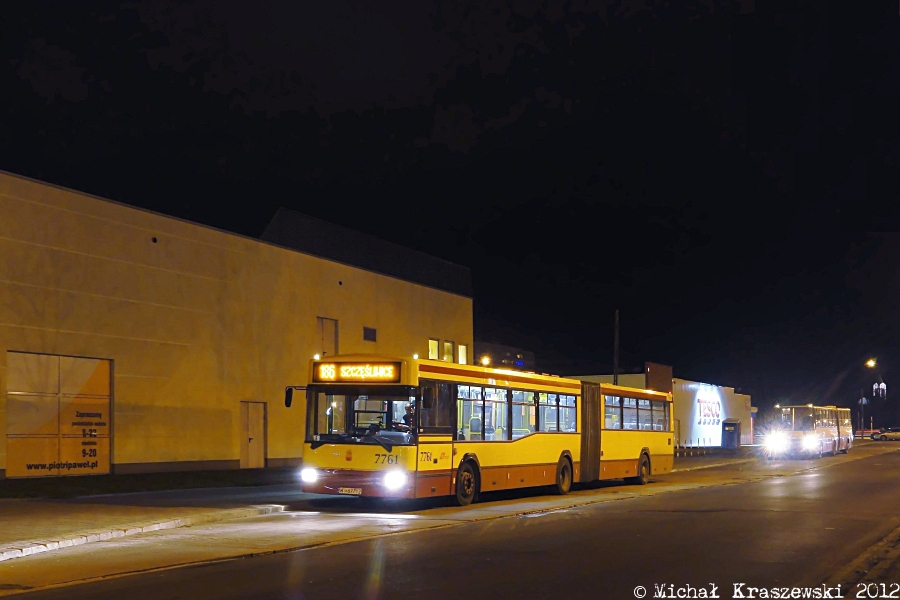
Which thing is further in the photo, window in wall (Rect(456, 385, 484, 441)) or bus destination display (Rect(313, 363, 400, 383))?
window in wall (Rect(456, 385, 484, 441))

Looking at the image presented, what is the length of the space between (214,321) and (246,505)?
14.6 metres

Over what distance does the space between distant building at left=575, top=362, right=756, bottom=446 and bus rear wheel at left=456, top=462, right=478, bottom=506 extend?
39337mm

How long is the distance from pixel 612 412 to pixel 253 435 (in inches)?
543

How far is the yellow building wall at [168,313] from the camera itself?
27562 millimetres


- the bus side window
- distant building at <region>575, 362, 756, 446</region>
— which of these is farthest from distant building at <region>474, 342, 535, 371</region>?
the bus side window

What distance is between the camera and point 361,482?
20328 millimetres

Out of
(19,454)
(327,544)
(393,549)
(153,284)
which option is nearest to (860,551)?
(393,549)

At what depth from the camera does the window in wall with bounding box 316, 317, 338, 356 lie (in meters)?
40.2

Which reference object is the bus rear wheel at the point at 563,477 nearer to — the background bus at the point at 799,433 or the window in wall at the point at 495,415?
the window in wall at the point at 495,415

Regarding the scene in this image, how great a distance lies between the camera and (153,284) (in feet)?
103

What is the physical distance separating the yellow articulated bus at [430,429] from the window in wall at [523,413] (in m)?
0.02

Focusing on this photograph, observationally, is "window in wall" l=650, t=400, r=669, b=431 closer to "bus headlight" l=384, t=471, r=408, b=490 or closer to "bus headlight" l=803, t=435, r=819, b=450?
"bus headlight" l=384, t=471, r=408, b=490

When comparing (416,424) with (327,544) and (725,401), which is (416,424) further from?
(725,401)

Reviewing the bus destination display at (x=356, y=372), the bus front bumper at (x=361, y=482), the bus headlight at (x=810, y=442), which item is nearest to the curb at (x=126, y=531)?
the bus front bumper at (x=361, y=482)
